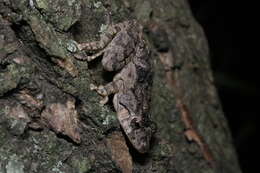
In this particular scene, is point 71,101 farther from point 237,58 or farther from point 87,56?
point 237,58

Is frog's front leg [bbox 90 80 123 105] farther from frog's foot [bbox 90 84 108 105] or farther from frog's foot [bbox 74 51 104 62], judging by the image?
frog's foot [bbox 74 51 104 62]

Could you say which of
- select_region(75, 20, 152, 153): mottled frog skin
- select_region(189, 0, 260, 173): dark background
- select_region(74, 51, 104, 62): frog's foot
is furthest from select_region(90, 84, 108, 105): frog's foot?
select_region(189, 0, 260, 173): dark background

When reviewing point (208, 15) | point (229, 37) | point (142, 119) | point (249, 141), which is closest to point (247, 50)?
point (229, 37)

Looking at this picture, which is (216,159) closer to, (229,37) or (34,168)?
(34,168)

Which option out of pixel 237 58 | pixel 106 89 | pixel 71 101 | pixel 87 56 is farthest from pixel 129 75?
pixel 237 58

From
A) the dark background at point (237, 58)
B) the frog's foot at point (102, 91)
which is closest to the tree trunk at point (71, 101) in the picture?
the frog's foot at point (102, 91)

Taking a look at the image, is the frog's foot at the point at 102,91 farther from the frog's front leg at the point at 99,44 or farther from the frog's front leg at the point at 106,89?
the frog's front leg at the point at 99,44
